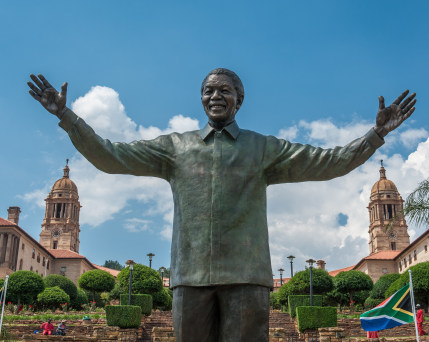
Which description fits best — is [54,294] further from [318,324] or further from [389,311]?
[389,311]

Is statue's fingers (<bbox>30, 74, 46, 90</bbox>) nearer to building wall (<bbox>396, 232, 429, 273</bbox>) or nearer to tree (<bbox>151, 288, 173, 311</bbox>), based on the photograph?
tree (<bbox>151, 288, 173, 311</bbox>)

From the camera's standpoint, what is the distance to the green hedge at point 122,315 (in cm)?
2262

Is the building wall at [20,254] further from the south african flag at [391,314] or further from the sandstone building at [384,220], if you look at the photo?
the south african flag at [391,314]

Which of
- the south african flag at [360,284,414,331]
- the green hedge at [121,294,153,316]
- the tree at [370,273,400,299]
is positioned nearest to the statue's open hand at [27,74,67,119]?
the south african flag at [360,284,414,331]

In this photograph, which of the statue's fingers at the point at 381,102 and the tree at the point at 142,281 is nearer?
the statue's fingers at the point at 381,102

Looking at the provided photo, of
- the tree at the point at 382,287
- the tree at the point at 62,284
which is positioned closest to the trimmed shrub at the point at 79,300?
the tree at the point at 62,284

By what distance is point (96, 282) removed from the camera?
169 feet

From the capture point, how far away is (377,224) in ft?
308

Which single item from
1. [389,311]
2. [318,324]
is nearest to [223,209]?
[389,311]

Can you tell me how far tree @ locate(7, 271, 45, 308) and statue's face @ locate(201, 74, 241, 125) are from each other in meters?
42.3

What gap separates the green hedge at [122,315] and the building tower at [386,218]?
76.5 m

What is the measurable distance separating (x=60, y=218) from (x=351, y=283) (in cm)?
6170

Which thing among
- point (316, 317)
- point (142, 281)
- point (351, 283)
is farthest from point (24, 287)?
point (351, 283)

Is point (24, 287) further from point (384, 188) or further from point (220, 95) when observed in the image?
point (384, 188)
